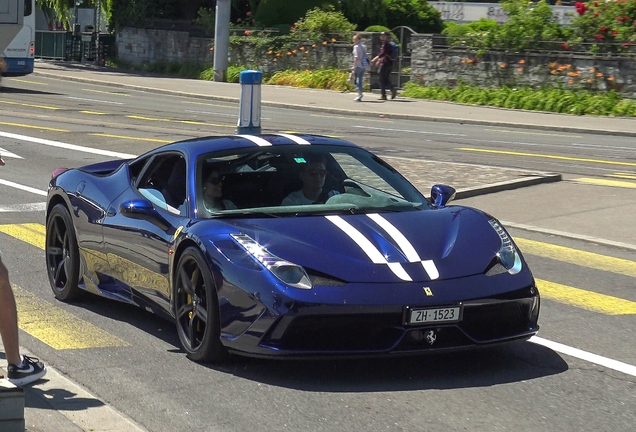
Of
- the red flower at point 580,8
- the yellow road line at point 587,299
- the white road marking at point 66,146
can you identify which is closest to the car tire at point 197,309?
the yellow road line at point 587,299

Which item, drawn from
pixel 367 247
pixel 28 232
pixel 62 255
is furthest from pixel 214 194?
pixel 28 232

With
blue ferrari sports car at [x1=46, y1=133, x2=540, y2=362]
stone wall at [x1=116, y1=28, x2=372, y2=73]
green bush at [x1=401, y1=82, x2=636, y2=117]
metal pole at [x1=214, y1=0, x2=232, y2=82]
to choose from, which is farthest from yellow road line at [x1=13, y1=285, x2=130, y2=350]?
metal pole at [x1=214, y1=0, x2=232, y2=82]

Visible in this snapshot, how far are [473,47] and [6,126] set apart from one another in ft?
49.6

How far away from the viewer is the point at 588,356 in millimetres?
6648

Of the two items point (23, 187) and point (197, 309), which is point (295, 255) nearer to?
point (197, 309)

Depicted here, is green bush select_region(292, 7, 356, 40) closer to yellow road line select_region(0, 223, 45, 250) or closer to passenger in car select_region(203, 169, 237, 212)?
yellow road line select_region(0, 223, 45, 250)

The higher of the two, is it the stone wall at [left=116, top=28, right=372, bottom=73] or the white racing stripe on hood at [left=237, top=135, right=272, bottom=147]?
the white racing stripe on hood at [left=237, top=135, right=272, bottom=147]

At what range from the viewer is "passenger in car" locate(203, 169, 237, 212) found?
6891mm

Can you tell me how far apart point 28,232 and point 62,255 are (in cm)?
302

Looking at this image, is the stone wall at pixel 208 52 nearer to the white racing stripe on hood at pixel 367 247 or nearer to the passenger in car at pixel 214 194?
the passenger in car at pixel 214 194

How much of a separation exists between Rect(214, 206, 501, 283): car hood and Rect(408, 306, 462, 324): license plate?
0.61 feet

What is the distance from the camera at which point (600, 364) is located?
21.2 ft

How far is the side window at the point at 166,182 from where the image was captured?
23.5 feet

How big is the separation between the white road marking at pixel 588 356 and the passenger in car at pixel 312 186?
1.62 meters
